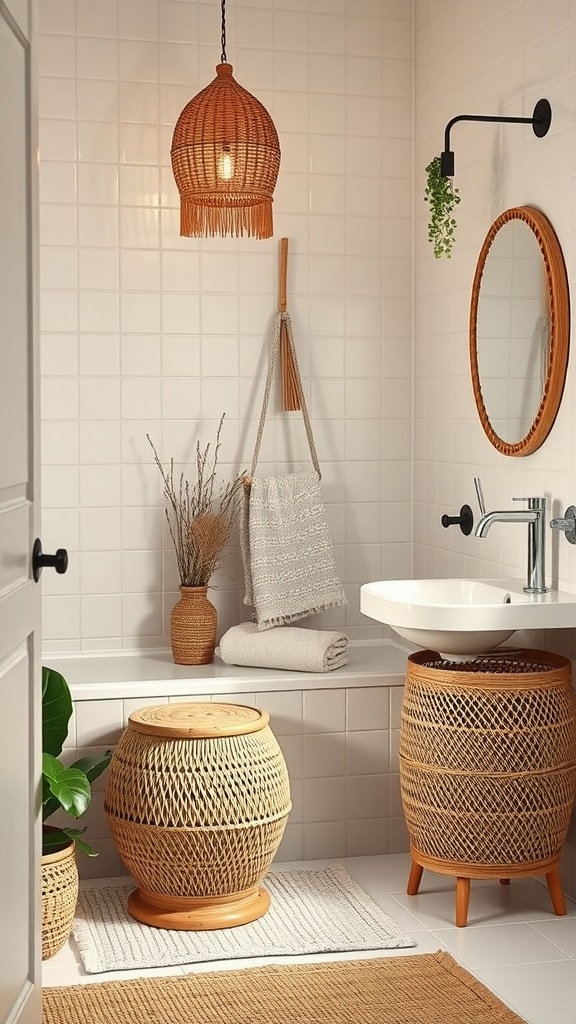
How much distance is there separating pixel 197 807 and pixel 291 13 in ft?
8.56

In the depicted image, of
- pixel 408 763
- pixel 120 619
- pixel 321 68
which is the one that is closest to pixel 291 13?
pixel 321 68

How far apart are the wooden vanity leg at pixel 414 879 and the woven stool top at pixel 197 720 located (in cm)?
55

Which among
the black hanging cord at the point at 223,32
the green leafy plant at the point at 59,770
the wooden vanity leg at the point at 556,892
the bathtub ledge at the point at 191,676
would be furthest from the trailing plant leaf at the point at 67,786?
the black hanging cord at the point at 223,32

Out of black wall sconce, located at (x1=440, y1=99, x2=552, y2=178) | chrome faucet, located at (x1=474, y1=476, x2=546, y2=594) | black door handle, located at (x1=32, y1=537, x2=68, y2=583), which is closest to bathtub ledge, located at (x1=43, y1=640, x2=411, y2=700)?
chrome faucet, located at (x1=474, y1=476, x2=546, y2=594)

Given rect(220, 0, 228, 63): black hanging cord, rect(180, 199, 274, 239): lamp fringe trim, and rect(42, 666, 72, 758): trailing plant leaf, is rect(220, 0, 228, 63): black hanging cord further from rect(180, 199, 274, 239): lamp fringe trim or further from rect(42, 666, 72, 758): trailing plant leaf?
rect(42, 666, 72, 758): trailing plant leaf

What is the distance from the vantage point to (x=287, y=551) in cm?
404

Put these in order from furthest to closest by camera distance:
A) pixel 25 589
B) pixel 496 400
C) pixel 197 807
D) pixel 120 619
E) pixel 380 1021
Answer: pixel 120 619 < pixel 496 400 < pixel 197 807 < pixel 380 1021 < pixel 25 589

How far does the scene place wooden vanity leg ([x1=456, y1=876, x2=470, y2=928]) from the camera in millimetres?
3115

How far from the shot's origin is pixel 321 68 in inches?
165

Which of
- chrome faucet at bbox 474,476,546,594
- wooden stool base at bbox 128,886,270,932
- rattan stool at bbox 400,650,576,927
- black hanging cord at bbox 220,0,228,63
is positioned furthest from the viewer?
black hanging cord at bbox 220,0,228,63

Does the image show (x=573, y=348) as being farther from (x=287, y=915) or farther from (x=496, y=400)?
(x=287, y=915)

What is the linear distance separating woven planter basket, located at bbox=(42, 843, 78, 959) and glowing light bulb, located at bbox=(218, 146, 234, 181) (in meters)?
1.87

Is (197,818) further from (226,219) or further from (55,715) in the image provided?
(226,219)

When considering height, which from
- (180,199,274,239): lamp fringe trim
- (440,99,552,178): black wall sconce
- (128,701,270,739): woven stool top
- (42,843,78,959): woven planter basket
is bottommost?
(42,843,78,959): woven planter basket
